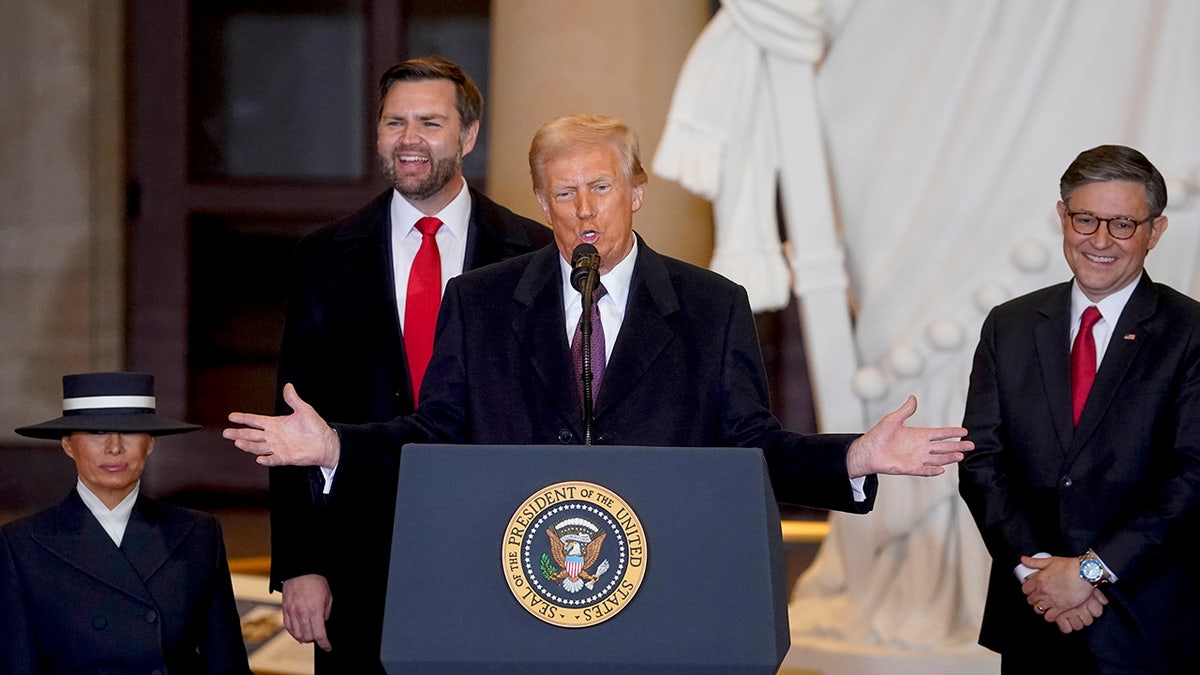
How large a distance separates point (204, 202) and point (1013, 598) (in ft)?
20.7

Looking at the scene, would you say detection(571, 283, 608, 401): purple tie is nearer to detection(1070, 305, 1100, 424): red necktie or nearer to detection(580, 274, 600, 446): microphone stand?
detection(580, 274, 600, 446): microphone stand

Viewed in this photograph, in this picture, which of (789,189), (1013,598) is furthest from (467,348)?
(789,189)

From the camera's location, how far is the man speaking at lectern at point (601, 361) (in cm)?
249

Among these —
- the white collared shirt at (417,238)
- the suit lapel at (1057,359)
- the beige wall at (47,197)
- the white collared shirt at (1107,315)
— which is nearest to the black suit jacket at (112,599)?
the white collared shirt at (417,238)

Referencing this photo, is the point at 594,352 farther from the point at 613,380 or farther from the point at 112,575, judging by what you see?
the point at 112,575

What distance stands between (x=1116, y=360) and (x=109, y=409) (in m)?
1.99

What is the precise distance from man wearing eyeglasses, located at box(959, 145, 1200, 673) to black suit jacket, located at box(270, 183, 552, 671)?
107 centimetres

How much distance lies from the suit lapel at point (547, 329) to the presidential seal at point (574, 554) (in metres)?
0.51

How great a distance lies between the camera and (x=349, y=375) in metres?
3.17

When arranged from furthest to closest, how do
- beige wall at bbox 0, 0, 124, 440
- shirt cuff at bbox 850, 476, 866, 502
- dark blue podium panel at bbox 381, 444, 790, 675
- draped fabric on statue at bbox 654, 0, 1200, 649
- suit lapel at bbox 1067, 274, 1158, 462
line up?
beige wall at bbox 0, 0, 124, 440 → draped fabric on statue at bbox 654, 0, 1200, 649 → suit lapel at bbox 1067, 274, 1158, 462 → shirt cuff at bbox 850, 476, 866, 502 → dark blue podium panel at bbox 381, 444, 790, 675

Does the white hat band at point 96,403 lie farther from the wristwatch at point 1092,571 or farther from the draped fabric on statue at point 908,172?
the draped fabric on statue at point 908,172

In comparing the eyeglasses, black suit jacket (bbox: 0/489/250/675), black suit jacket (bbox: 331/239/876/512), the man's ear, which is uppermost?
the man's ear

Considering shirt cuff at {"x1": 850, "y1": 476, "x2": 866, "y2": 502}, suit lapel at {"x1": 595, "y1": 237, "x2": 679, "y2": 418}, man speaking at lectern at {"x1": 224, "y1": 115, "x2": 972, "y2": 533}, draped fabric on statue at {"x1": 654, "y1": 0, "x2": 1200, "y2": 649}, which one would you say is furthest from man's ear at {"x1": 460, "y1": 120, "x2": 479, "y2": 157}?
draped fabric on statue at {"x1": 654, "y1": 0, "x2": 1200, "y2": 649}

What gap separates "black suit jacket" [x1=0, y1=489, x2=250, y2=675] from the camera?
293cm
